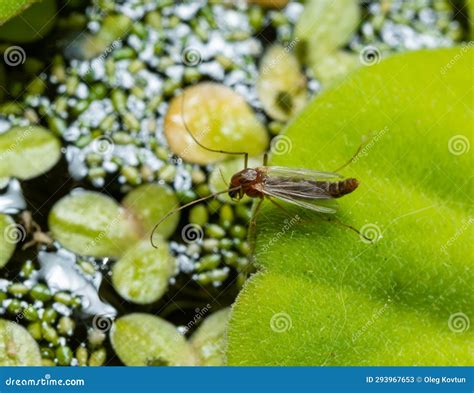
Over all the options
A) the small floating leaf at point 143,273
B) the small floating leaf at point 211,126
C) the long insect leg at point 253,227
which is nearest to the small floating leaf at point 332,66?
the small floating leaf at point 211,126

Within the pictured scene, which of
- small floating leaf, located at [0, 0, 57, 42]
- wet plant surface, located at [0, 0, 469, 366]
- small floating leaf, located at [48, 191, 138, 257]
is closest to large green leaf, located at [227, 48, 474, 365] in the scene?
wet plant surface, located at [0, 0, 469, 366]

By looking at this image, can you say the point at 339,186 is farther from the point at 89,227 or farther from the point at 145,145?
the point at 89,227

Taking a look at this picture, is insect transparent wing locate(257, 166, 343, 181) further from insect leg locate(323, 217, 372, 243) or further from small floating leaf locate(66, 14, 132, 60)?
small floating leaf locate(66, 14, 132, 60)

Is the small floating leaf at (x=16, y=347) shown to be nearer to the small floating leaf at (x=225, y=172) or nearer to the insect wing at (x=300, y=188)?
the small floating leaf at (x=225, y=172)

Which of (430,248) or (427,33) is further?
(427,33)

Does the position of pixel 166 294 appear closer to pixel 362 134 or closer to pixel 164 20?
pixel 362 134
